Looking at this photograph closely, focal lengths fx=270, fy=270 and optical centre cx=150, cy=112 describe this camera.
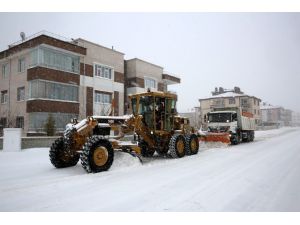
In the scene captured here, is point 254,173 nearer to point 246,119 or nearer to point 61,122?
point 246,119

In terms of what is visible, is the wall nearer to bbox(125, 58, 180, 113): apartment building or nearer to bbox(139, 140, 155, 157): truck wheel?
bbox(139, 140, 155, 157): truck wheel

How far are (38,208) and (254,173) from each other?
5.65m

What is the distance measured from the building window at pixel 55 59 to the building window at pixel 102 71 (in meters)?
2.51

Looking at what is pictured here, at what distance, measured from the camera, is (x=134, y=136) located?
10781mm

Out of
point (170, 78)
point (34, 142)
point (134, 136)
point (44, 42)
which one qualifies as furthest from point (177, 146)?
point (170, 78)

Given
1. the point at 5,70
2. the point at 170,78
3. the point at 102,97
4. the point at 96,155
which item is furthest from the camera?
the point at 170,78

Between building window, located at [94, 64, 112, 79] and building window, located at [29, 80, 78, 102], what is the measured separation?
3.57m

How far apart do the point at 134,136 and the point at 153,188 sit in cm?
497

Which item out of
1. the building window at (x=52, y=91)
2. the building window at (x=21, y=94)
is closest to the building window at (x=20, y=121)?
the building window at (x=21, y=94)

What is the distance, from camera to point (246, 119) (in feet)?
72.6

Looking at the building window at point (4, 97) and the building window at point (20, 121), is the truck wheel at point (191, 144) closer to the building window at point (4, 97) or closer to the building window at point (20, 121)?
the building window at point (20, 121)

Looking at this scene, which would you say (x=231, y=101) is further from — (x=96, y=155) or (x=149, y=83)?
(x=96, y=155)

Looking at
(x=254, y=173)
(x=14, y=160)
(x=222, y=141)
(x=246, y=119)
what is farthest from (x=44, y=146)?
(x=246, y=119)

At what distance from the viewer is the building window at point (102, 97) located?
2878 centimetres
